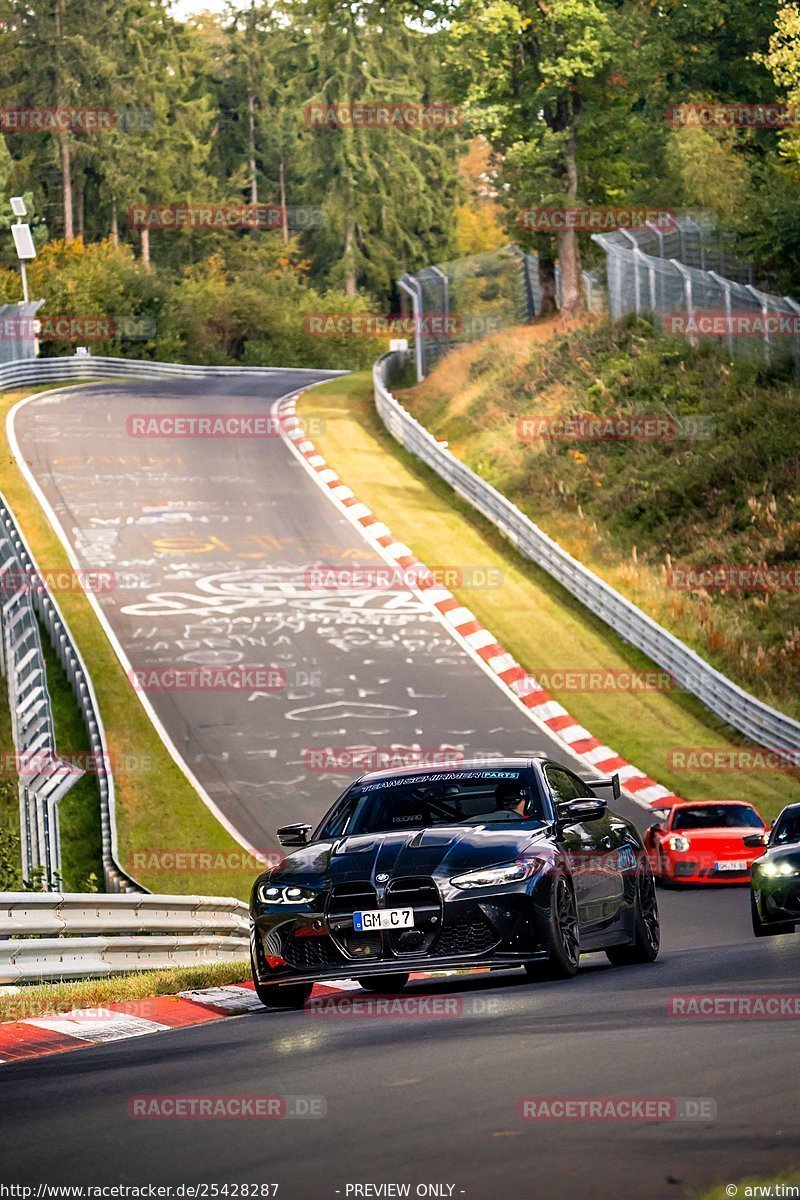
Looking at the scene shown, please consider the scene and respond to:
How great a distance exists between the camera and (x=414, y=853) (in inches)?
432

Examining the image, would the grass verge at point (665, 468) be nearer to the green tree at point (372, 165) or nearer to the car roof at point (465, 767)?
the car roof at point (465, 767)

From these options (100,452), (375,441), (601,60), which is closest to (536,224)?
(601,60)

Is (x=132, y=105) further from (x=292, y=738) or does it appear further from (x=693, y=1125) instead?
(x=693, y=1125)

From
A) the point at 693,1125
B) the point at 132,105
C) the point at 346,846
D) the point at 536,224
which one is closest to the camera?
the point at 693,1125

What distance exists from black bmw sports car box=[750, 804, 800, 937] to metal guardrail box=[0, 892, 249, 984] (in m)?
4.40

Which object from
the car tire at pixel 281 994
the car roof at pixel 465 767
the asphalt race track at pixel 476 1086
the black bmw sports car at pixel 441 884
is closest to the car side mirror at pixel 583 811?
the black bmw sports car at pixel 441 884

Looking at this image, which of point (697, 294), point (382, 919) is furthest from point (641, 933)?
point (697, 294)

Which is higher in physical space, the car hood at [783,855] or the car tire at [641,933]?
the car tire at [641,933]

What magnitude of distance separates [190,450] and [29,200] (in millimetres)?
46683

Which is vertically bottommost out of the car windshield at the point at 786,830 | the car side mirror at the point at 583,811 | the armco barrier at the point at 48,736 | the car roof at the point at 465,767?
the armco barrier at the point at 48,736

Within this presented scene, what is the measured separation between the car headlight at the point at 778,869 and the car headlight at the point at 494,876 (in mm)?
4712

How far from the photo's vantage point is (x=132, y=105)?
97.3m

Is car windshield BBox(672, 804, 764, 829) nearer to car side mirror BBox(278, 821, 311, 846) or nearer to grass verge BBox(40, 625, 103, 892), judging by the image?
grass verge BBox(40, 625, 103, 892)

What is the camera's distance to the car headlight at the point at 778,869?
14.9m
